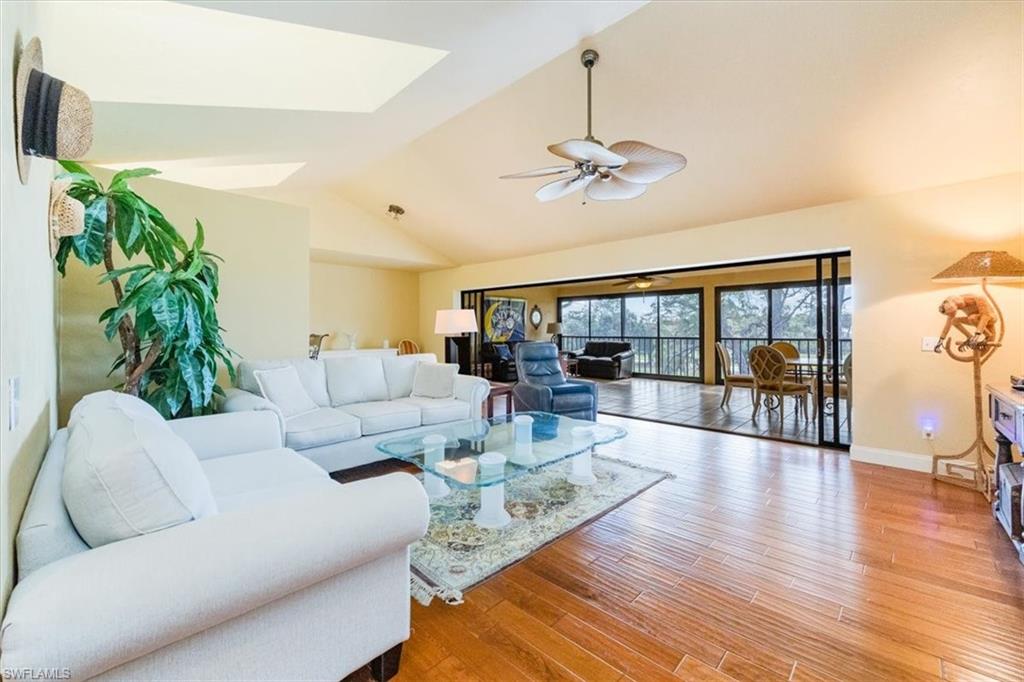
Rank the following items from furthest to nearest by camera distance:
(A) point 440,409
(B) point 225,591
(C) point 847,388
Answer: (C) point 847,388 → (A) point 440,409 → (B) point 225,591

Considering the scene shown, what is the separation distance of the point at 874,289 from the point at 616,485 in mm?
2843

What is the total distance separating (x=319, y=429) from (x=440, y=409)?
1054 millimetres

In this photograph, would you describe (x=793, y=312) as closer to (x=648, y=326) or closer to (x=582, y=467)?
(x=648, y=326)

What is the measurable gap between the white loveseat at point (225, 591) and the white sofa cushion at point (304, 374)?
1.97 meters

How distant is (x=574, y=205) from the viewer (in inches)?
194

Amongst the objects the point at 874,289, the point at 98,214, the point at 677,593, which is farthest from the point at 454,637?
the point at 874,289

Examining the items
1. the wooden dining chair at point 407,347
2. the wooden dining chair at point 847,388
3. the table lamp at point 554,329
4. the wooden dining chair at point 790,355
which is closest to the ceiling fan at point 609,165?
the wooden dining chair at point 847,388

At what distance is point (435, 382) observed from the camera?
418cm

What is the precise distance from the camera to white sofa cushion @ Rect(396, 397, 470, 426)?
3760 millimetres

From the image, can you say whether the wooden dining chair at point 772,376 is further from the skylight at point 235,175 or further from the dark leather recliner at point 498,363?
the skylight at point 235,175

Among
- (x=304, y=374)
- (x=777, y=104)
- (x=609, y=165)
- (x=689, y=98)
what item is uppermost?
(x=689, y=98)

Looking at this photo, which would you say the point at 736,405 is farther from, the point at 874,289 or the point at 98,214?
the point at 98,214

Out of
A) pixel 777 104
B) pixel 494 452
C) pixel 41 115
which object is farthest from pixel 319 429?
pixel 777 104

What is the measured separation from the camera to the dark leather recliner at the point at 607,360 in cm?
928
